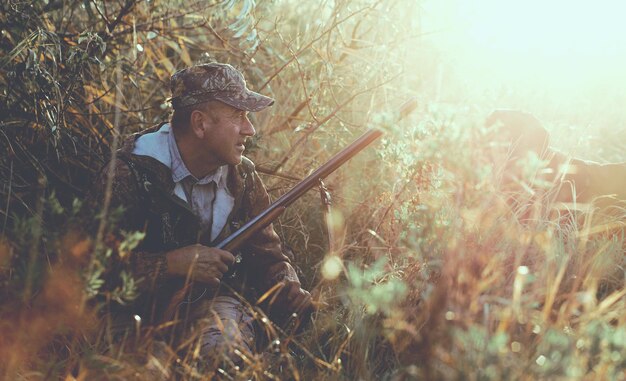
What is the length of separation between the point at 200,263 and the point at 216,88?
0.88 m

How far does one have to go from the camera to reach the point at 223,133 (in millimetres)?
3020

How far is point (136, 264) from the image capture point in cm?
277

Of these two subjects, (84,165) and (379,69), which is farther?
(379,69)

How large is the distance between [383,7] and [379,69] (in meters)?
0.43

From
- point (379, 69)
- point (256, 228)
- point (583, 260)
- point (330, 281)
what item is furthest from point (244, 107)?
point (583, 260)

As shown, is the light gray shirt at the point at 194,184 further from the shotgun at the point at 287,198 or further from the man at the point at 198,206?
the shotgun at the point at 287,198

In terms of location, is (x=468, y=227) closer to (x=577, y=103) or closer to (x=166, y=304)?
(x=166, y=304)

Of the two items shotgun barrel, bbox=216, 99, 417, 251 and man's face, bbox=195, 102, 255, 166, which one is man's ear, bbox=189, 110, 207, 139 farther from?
shotgun barrel, bbox=216, 99, 417, 251

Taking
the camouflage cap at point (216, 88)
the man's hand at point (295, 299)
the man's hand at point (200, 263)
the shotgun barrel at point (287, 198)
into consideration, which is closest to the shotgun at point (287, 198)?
the shotgun barrel at point (287, 198)

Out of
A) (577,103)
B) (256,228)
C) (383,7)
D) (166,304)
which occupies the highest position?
(383,7)

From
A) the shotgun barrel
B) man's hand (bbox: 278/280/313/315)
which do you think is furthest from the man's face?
man's hand (bbox: 278/280/313/315)

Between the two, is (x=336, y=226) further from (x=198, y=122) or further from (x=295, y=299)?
(x=198, y=122)

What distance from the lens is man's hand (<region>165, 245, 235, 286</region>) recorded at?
2.79 meters

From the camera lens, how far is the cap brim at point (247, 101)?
9.84ft
